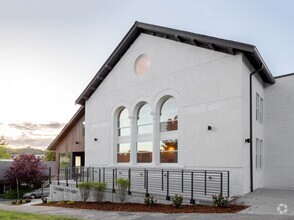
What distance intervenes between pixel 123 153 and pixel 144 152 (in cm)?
194

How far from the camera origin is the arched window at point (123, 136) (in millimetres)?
20078

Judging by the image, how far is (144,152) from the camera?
1886 centimetres

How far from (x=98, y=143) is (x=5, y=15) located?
938cm

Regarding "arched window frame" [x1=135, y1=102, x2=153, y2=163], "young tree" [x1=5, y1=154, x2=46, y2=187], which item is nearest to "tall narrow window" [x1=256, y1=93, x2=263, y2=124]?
"arched window frame" [x1=135, y1=102, x2=153, y2=163]

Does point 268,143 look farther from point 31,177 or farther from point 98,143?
point 31,177

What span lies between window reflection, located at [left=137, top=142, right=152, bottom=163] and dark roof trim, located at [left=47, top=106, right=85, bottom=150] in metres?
Result: 7.95

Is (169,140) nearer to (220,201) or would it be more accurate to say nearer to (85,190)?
(85,190)

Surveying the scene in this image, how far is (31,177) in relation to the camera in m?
36.9

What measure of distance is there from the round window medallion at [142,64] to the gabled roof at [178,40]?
1.28m

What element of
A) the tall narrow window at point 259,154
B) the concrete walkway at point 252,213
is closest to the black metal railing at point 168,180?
the concrete walkway at point 252,213

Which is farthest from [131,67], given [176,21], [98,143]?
[98,143]

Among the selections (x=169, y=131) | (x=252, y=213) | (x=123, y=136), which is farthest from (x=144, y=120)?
(x=252, y=213)

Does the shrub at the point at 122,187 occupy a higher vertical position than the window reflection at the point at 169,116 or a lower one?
lower

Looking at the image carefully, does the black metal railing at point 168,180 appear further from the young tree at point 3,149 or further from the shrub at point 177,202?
the young tree at point 3,149
